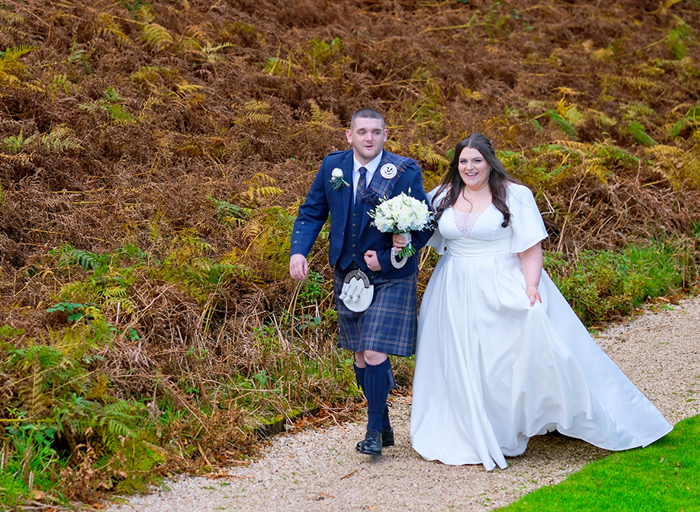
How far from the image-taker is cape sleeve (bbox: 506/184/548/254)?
4.30 meters

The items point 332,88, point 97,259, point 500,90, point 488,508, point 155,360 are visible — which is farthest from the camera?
point 500,90

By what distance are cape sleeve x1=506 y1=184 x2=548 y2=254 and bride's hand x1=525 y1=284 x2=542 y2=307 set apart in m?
0.22

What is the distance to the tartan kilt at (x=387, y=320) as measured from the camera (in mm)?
4234

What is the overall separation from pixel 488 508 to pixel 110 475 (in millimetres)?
1944

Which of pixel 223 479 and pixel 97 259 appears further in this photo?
pixel 97 259

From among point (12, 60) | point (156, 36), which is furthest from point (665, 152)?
point (12, 60)

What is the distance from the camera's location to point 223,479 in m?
4.09

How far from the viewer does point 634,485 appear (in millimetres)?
3889

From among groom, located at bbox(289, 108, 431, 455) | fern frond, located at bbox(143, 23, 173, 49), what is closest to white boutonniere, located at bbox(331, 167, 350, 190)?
groom, located at bbox(289, 108, 431, 455)

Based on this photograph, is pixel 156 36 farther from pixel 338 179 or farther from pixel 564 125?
pixel 338 179

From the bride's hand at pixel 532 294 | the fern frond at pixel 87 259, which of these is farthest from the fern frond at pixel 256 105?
the bride's hand at pixel 532 294

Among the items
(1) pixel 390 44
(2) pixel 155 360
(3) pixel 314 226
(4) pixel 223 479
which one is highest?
(1) pixel 390 44

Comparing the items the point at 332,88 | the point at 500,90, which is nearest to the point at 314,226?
the point at 332,88

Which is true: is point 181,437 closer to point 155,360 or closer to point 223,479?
point 223,479
